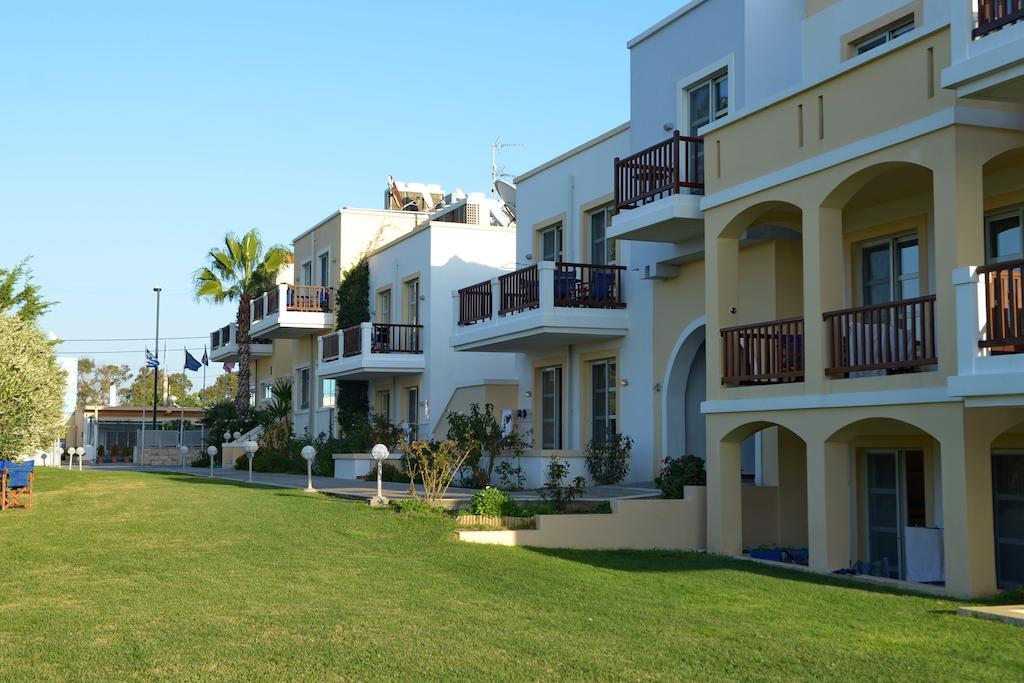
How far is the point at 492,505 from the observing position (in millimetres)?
16344

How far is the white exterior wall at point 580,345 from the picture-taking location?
20484 mm

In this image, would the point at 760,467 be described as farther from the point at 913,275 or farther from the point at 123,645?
the point at 123,645

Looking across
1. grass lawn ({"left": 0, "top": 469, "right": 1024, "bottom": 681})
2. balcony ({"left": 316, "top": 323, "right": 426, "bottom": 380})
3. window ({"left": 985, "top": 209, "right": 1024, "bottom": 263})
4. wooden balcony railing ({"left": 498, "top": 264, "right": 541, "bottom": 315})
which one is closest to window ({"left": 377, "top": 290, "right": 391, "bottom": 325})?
balcony ({"left": 316, "top": 323, "right": 426, "bottom": 380})

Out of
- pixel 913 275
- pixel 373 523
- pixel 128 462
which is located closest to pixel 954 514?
pixel 913 275

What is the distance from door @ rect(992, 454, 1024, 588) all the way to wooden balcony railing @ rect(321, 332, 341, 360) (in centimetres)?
2120

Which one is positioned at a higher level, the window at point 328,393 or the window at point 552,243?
the window at point 552,243

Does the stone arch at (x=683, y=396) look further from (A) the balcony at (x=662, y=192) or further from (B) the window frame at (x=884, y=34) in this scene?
(B) the window frame at (x=884, y=34)

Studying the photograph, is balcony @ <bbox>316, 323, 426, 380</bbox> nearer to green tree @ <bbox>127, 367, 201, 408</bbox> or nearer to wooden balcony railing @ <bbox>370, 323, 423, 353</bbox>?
wooden balcony railing @ <bbox>370, 323, 423, 353</bbox>

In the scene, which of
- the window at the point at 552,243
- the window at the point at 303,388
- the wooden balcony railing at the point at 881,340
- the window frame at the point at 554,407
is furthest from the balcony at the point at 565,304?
the window at the point at 303,388

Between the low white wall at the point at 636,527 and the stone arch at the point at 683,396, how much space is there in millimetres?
3144

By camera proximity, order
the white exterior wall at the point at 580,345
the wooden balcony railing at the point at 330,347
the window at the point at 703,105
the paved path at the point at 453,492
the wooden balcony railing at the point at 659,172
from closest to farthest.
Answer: the wooden balcony railing at the point at 659,172
the paved path at the point at 453,492
the window at the point at 703,105
the white exterior wall at the point at 580,345
the wooden balcony railing at the point at 330,347

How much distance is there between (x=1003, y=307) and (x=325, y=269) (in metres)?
28.6

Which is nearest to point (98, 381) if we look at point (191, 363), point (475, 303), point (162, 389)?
point (162, 389)

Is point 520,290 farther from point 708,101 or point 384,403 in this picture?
point 384,403
